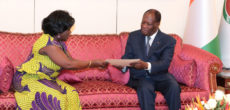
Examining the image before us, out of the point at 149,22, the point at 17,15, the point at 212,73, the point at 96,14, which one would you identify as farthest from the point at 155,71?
the point at 17,15

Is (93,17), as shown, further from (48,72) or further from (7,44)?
(48,72)

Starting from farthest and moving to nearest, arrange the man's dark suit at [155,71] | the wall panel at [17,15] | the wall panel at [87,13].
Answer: the wall panel at [87,13]
the wall panel at [17,15]
the man's dark suit at [155,71]

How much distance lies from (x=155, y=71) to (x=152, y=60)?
0.16m

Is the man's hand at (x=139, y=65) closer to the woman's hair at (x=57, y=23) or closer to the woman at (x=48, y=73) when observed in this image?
the woman at (x=48, y=73)

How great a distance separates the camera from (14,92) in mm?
3324

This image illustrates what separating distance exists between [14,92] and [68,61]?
62cm

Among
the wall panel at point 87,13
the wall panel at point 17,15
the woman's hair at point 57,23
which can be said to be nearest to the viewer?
the woman's hair at point 57,23

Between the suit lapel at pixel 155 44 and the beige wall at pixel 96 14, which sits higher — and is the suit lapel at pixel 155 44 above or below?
below

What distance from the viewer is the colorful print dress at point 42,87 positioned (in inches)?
121

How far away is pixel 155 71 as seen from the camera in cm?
366

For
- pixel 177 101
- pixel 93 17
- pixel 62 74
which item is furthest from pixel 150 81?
pixel 93 17

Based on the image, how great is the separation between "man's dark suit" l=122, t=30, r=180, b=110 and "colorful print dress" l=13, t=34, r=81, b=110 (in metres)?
0.72

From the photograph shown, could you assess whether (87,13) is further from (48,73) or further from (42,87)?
(42,87)

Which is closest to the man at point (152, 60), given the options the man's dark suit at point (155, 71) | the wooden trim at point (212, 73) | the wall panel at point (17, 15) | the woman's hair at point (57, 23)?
the man's dark suit at point (155, 71)
